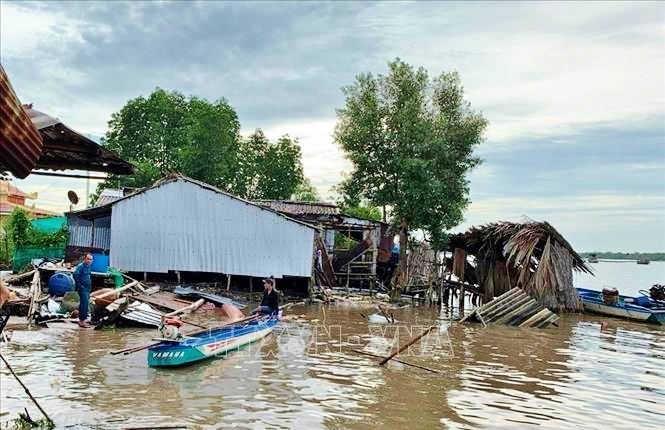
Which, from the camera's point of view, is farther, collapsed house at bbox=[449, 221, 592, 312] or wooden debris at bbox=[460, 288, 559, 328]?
collapsed house at bbox=[449, 221, 592, 312]

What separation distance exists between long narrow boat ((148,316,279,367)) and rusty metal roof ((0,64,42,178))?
8046mm

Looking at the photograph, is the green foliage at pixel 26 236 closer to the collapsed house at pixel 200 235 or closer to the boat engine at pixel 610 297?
the collapsed house at pixel 200 235

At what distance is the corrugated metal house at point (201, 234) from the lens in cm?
2666

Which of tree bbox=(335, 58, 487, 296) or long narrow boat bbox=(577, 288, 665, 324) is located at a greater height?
tree bbox=(335, 58, 487, 296)

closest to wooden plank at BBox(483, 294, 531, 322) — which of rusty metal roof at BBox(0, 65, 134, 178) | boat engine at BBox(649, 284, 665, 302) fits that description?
boat engine at BBox(649, 284, 665, 302)

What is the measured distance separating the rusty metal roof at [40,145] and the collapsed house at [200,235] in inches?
776

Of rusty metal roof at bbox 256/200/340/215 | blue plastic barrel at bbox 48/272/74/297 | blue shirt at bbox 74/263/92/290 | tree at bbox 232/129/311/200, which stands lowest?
blue plastic barrel at bbox 48/272/74/297

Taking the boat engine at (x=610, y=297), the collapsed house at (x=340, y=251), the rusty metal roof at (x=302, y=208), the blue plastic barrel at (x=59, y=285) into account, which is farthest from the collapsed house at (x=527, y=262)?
the blue plastic barrel at (x=59, y=285)

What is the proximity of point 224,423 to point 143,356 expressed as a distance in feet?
15.5

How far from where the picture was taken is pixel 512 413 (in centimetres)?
993

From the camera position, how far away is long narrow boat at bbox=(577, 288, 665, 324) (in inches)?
958

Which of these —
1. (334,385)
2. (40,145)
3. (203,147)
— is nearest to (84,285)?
(334,385)

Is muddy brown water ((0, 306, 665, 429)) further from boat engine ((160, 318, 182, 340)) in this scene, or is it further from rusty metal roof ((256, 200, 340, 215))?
rusty metal roof ((256, 200, 340, 215))

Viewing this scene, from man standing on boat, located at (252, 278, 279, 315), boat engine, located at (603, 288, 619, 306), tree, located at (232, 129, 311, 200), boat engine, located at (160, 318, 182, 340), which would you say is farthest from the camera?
tree, located at (232, 129, 311, 200)
